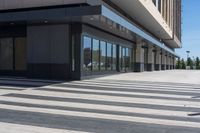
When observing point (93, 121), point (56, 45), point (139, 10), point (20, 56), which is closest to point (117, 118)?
point (93, 121)

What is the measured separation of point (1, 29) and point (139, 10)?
12.8 meters

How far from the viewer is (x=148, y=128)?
795cm

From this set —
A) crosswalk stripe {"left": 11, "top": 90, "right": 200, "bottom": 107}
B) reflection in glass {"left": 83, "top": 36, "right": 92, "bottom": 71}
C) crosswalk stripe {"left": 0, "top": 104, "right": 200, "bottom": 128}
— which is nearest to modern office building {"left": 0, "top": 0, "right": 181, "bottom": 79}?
reflection in glass {"left": 83, "top": 36, "right": 92, "bottom": 71}

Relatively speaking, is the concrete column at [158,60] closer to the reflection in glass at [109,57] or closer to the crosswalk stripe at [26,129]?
the reflection in glass at [109,57]

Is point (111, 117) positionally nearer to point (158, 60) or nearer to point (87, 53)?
point (87, 53)

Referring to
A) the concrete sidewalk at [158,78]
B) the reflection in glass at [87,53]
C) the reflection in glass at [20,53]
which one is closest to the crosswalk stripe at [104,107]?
the reflection in glass at [87,53]

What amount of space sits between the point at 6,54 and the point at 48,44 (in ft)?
14.1

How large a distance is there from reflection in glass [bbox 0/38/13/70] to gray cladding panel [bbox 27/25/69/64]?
2.46 meters

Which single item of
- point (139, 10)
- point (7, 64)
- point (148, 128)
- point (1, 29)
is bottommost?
point (148, 128)

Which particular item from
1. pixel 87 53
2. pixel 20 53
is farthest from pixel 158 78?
pixel 20 53

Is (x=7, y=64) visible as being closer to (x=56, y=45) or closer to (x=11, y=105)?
(x=56, y=45)

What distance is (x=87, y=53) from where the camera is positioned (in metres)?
23.2

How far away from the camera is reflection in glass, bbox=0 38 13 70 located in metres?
24.4

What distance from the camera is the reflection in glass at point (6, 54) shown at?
2438cm
